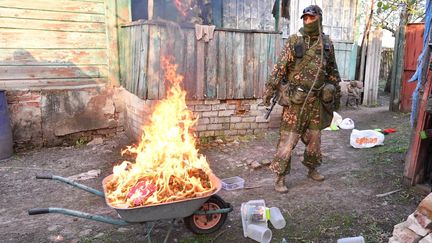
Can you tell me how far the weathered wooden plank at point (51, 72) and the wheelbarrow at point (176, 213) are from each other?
13.1ft

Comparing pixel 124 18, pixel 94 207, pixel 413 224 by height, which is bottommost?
pixel 94 207

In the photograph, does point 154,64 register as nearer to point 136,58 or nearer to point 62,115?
point 136,58

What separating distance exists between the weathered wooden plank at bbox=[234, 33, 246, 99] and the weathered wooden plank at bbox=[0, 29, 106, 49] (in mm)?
2697

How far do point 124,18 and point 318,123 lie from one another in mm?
4606

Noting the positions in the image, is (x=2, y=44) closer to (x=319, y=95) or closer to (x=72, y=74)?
(x=72, y=74)

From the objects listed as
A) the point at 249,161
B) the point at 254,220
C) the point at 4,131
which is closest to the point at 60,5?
the point at 4,131

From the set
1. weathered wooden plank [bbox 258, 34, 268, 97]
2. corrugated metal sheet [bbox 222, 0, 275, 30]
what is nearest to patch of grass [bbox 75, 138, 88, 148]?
weathered wooden plank [bbox 258, 34, 268, 97]

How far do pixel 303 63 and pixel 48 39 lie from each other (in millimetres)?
4826

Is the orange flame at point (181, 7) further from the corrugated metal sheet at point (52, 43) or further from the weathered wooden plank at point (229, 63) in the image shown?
the corrugated metal sheet at point (52, 43)

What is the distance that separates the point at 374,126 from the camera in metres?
8.38

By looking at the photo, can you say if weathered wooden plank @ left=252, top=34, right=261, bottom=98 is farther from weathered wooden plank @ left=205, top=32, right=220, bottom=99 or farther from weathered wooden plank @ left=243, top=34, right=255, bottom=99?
weathered wooden plank @ left=205, top=32, right=220, bottom=99

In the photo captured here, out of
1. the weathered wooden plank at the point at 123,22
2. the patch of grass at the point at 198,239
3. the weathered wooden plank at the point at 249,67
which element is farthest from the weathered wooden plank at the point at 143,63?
the patch of grass at the point at 198,239

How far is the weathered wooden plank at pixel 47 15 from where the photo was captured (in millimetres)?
6117

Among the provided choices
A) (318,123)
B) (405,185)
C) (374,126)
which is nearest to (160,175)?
(318,123)
